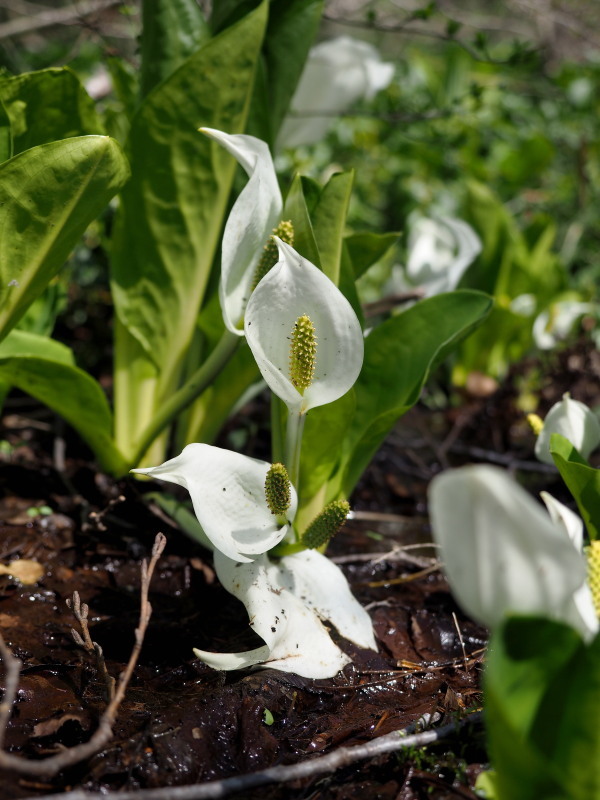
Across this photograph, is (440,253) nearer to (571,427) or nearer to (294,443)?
(571,427)

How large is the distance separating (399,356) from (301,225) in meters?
0.35

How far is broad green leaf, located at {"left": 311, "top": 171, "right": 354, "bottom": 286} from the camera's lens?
47.9 inches

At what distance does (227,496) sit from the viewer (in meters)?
1.09

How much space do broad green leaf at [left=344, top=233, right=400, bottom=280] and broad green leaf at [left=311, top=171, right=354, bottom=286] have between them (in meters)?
0.20

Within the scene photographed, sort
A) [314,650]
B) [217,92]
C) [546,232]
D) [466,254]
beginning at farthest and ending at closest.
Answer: [546,232]
[466,254]
[217,92]
[314,650]

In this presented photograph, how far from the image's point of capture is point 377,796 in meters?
0.95

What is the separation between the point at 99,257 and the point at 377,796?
1934 millimetres

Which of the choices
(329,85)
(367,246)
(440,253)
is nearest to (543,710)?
(367,246)

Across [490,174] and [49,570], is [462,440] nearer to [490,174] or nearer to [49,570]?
[49,570]

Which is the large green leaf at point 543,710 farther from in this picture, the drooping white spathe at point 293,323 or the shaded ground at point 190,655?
the drooping white spathe at point 293,323

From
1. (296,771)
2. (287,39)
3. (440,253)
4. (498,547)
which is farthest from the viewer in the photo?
(440,253)

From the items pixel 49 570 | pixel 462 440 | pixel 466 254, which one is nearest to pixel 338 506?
pixel 49 570

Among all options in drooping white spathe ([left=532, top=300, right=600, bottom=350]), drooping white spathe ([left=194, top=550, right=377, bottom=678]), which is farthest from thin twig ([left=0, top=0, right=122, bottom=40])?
drooping white spathe ([left=532, top=300, right=600, bottom=350])

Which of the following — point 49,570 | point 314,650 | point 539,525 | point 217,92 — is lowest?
point 49,570
